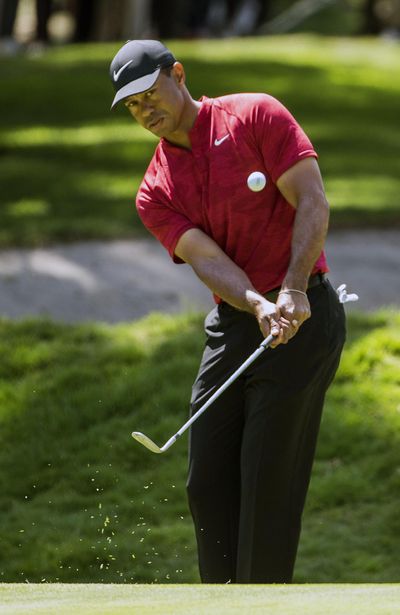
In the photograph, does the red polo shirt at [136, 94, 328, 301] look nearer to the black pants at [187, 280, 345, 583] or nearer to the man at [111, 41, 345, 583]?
the man at [111, 41, 345, 583]

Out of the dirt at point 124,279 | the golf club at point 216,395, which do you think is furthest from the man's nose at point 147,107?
the dirt at point 124,279

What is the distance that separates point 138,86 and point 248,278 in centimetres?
69

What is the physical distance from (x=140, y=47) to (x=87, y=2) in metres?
21.1

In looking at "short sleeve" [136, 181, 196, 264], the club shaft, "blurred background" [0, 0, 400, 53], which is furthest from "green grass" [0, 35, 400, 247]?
the club shaft

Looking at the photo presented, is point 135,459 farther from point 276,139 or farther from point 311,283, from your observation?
point 276,139

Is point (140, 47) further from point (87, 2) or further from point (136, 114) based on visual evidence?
point (87, 2)

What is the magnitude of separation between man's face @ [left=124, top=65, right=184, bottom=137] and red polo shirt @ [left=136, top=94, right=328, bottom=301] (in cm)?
8

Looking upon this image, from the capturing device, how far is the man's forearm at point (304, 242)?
418 centimetres

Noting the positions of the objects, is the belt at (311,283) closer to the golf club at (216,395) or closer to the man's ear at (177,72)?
the golf club at (216,395)

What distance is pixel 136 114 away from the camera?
4.29 metres

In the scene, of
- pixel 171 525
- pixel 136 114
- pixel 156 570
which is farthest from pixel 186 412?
pixel 136 114

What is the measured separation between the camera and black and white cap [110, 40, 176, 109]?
13.8 ft
